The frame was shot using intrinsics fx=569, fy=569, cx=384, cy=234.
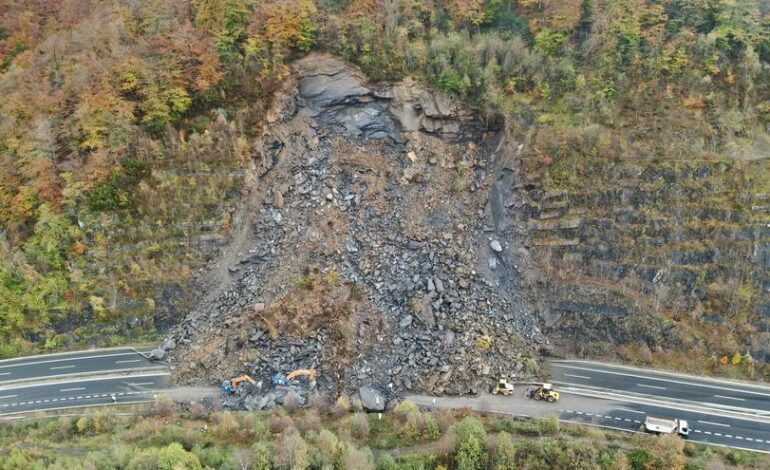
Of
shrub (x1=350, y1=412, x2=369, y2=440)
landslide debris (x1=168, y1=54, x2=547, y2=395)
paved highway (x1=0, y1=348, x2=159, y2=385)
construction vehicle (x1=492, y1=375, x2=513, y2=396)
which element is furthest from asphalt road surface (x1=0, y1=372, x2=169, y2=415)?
construction vehicle (x1=492, y1=375, x2=513, y2=396)

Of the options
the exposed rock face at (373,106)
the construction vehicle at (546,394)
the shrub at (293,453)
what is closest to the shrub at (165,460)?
the shrub at (293,453)

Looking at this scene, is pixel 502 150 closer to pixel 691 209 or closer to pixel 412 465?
pixel 691 209

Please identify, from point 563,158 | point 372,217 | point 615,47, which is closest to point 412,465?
point 372,217

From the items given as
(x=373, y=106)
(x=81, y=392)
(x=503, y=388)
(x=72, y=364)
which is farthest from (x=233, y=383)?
(x=373, y=106)

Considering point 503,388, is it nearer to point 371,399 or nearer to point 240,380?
point 371,399

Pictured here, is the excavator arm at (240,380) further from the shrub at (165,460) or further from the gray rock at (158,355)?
the shrub at (165,460)
